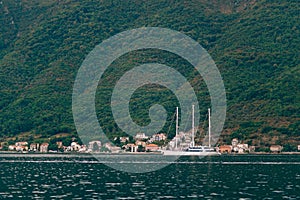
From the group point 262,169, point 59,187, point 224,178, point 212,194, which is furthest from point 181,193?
point 262,169

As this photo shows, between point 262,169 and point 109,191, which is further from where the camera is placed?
point 262,169

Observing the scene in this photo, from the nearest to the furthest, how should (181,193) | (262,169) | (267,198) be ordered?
(267,198) → (181,193) → (262,169)

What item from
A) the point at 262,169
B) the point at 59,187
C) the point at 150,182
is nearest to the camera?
the point at 59,187

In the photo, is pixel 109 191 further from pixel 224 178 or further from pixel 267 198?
pixel 224 178

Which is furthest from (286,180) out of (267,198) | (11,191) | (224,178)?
(11,191)

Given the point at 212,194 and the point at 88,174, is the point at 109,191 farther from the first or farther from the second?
the point at 88,174

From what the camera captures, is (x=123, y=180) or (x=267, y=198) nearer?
(x=267, y=198)

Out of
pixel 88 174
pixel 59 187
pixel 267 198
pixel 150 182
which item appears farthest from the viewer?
pixel 88 174

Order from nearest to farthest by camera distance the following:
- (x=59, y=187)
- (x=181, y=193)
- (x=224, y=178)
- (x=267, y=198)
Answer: (x=267, y=198) → (x=181, y=193) → (x=59, y=187) → (x=224, y=178)
